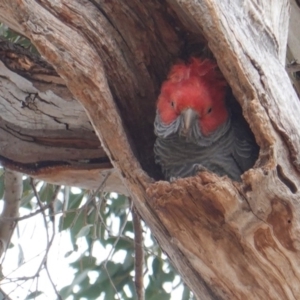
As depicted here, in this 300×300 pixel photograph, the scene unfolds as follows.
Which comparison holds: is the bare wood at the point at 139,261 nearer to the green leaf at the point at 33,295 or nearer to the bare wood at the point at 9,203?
the green leaf at the point at 33,295

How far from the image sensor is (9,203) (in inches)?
113

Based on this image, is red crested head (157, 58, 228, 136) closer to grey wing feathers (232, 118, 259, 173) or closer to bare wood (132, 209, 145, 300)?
grey wing feathers (232, 118, 259, 173)

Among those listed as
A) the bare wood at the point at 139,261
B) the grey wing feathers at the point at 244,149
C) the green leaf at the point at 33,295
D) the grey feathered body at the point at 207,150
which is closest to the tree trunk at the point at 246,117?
the grey feathered body at the point at 207,150

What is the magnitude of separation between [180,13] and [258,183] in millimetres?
629

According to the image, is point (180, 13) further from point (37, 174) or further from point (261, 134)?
point (37, 174)

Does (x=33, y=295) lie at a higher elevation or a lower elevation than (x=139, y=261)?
higher

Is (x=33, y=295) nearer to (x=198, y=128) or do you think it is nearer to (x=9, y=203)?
(x=9, y=203)

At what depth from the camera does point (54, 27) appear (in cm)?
175

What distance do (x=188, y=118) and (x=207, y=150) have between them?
16 cm

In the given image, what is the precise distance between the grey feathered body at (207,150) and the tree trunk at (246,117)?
14 centimetres

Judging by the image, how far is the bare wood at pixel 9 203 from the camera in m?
2.80

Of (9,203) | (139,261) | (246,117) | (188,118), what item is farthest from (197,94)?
(9,203)

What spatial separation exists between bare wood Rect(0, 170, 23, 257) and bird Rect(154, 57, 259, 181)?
3.15ft

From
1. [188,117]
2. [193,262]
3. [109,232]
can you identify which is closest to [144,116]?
[188,117]
